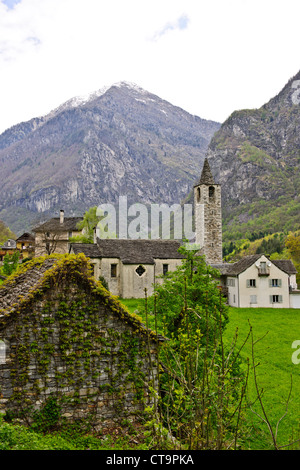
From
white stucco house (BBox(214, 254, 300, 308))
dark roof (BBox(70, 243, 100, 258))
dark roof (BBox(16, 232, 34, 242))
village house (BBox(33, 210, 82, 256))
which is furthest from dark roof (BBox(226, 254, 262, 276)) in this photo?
dark roof (BBox(16, 232, 34, 242))

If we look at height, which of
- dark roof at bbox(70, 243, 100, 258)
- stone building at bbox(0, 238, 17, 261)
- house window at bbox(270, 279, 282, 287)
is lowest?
house window at bbox(270, 279, 282, 287)

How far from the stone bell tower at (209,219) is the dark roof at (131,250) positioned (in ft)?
35.7

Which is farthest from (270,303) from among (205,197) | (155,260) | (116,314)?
(116,314)

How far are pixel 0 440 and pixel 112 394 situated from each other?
273 centimetres

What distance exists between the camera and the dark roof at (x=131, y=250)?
146 ft

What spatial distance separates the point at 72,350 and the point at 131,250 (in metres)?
37.9

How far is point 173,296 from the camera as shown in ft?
47.8

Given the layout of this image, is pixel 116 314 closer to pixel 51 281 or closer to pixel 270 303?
pixel 51 281

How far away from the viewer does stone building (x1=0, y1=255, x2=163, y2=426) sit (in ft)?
25.4

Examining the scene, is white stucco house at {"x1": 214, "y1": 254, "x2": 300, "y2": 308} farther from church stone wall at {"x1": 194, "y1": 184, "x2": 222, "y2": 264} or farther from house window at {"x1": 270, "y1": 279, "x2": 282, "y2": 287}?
church stone wall at {"x1": 194, "y1": 184, "x2": 222, "y2": 264}

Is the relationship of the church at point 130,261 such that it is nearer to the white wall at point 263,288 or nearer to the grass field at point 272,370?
the grass field at point 272,370

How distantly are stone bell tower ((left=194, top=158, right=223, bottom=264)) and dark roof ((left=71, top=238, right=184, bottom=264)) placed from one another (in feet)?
35.7

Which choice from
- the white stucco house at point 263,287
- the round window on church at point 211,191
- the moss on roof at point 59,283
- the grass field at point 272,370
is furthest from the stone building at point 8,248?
the moss on roof at point 59,283

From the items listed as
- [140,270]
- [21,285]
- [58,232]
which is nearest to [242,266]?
[140,270]
